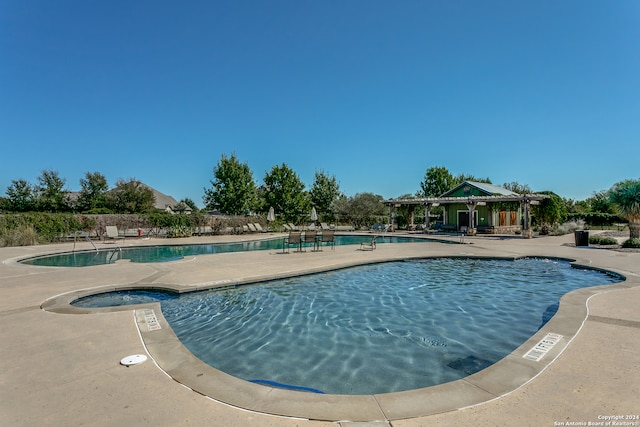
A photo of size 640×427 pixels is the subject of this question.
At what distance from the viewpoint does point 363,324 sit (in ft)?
16.8

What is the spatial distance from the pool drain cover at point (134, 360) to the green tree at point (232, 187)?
33.0 m

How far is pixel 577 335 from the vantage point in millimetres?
3920

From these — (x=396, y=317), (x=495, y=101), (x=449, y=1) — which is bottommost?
(x=396, y=317)

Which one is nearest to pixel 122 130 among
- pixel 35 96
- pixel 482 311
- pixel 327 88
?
pixel 35 96

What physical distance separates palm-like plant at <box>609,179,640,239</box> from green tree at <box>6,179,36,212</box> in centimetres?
5149

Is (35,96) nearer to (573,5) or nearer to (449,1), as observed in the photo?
(449,1)

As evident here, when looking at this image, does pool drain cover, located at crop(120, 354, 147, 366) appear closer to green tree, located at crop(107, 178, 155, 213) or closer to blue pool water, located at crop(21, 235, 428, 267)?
blue pool water, located at crop(21, 235, 428, 267)

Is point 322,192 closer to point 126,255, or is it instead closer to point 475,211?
point 475,211

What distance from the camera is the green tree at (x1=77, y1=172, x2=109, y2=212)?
3688cm

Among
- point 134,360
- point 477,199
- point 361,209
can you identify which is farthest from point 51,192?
point 477,199

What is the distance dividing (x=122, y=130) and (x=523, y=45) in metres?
29.9

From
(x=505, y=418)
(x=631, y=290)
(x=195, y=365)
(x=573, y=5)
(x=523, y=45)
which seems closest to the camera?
(x=505, y=418)

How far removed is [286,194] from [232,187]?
6162mm

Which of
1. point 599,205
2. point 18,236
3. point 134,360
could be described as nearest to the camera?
point 134,360
